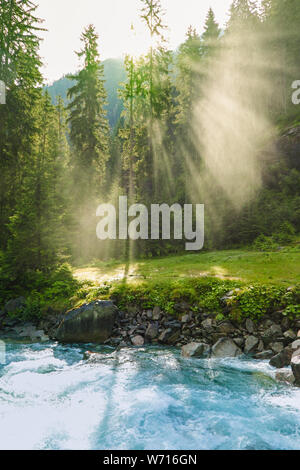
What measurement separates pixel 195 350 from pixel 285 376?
91.9 inches

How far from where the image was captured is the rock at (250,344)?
24.3 ft

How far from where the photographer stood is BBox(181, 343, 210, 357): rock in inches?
293

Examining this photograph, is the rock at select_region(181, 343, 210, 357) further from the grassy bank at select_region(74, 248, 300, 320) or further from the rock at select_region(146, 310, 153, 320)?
the rock at select_region(146, 310, 153, 320)

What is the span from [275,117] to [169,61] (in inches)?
581

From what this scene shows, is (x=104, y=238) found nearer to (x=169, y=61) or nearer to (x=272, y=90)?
(x=169, y=61)

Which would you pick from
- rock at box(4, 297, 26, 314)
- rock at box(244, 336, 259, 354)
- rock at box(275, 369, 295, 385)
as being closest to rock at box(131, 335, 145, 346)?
rock at box(244, 336, 259, 354)

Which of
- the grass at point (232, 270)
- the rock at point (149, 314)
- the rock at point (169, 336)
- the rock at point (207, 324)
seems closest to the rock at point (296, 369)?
the rock at point (207, 324)

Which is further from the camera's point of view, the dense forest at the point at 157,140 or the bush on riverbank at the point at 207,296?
the dense forest at the point at 157,140

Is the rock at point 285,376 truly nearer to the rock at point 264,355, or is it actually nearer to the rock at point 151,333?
the rock at point 264,355

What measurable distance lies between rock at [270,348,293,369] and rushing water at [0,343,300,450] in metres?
0.28

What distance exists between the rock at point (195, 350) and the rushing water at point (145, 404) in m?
0.20
